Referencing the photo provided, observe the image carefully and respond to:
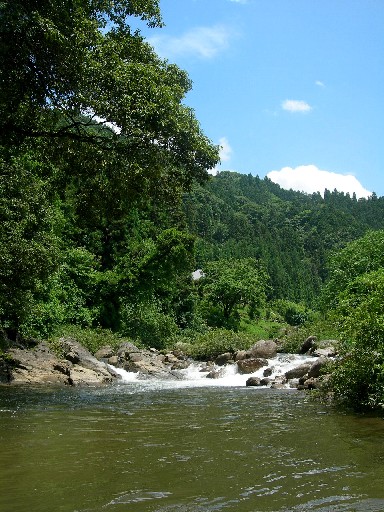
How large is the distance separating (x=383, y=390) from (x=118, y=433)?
20.6 ft

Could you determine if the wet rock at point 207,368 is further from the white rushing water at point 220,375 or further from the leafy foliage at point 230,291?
the leafy foliage at point 230,291

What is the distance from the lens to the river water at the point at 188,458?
19.1ft

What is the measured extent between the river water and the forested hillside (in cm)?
7357

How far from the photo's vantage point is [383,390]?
1187 centimetres

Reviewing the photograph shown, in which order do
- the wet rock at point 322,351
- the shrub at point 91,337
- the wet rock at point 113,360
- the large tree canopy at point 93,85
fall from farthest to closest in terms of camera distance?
the shrub at point 91,337, the wet rock at point 113,360, the wet rock at point 322,351, the large tree canopy at point 93,85

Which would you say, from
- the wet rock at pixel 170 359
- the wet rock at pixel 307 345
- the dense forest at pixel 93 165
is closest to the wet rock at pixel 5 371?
the dense forest at pixel 93 165

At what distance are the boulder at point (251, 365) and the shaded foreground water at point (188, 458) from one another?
1157cm

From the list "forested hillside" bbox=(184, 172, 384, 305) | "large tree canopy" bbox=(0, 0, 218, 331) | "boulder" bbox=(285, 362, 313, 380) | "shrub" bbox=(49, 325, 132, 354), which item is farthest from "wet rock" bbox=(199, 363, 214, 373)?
"forested hillside" bbox=(184, 172, 384, 305)

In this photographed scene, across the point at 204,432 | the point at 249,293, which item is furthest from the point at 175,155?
the point at 249,293

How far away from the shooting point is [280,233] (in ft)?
499

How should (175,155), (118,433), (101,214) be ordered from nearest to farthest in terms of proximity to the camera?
(118,433), (175,155), (101,214)

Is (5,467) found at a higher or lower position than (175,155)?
lower

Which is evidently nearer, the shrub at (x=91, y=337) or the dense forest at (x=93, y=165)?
the dense forest at (x=93, y=165)

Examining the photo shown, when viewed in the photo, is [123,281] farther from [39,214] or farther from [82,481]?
[82,481]
